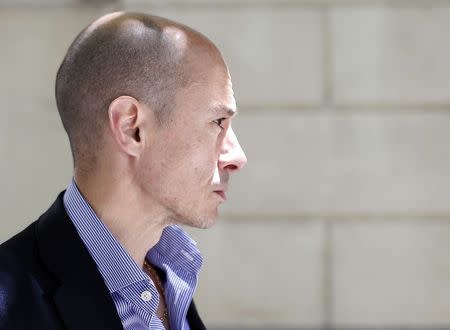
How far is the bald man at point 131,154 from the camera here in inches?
105

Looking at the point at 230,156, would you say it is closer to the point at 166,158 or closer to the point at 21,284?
the point at 166,158

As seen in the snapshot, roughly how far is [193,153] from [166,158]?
7 centimetres

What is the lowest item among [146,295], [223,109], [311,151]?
[311,151]

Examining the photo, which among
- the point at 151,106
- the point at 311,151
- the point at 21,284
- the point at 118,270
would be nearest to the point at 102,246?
the point at 118,270

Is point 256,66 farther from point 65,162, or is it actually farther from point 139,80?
point 139,80

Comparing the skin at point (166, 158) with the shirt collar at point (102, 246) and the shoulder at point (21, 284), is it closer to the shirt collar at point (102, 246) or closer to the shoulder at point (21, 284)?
the shirt collar at point (102, 246)

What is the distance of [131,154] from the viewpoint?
2.71m

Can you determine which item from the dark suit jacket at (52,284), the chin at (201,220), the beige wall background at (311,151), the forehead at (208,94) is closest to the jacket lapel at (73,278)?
the dark suit jacket at (52,284)

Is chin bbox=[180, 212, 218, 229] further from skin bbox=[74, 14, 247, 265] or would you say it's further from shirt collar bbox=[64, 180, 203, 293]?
shirt collar bbox=[64, 180, 203, 293]

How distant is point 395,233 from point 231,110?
409 cm

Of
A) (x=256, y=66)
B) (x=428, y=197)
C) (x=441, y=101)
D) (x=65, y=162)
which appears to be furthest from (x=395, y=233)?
(x=65, y=162)

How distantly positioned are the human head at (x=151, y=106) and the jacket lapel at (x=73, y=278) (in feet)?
0.55

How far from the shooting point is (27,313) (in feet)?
8.13

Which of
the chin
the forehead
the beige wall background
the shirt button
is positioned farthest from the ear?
the beige wall background
